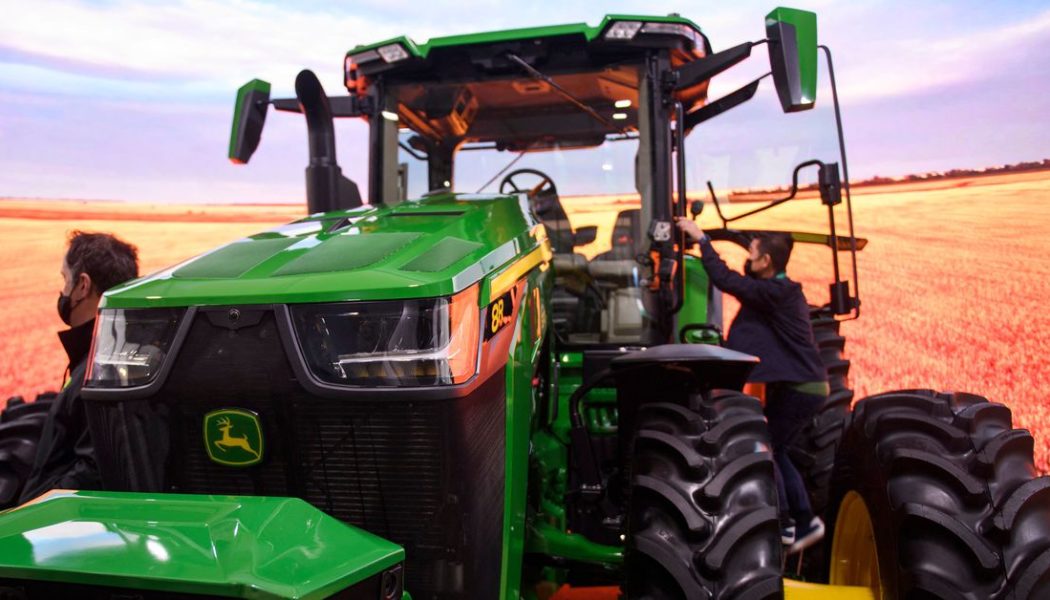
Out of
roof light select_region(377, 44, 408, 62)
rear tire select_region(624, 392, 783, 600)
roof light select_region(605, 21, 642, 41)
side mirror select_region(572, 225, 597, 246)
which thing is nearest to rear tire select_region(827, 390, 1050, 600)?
rear tire select_region(624, 392, 783, 600)

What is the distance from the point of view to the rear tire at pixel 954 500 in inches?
84.0

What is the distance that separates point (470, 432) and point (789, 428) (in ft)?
8.20

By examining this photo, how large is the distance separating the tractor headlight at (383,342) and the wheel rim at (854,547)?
1.57 meters

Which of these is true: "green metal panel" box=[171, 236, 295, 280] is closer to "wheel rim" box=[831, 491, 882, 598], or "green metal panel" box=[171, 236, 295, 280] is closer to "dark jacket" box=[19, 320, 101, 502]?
"dark jacket" box=[19, 320, 101, 502]

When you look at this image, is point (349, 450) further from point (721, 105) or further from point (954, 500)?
point (721, 105)

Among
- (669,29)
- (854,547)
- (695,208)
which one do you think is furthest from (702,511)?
(695,208)

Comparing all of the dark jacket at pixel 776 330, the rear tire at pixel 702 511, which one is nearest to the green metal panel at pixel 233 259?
the rear tire at pixel 702 511

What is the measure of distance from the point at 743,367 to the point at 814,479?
210 centimetres

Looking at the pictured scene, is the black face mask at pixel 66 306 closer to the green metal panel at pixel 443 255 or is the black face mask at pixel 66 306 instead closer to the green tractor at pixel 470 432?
the green tractor at pixel 470 432

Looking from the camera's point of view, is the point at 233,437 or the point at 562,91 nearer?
the point at 233,437

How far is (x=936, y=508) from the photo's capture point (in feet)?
7.35

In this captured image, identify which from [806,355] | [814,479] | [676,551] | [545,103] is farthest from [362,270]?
[814,479]

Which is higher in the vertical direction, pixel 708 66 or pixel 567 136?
pixel 708 66

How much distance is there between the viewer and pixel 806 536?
150 inches
